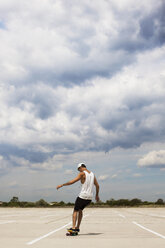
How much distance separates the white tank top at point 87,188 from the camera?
11805 millimetres

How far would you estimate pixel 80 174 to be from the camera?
11.9m

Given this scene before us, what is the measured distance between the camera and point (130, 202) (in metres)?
141

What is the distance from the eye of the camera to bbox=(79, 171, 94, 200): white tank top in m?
11.8

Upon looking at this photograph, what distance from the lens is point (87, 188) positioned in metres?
12.0
